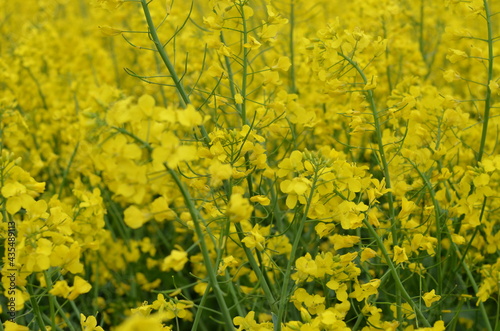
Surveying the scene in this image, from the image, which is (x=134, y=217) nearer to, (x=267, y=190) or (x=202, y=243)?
(x=202, y=243)

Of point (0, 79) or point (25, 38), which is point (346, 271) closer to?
point (0, 79)

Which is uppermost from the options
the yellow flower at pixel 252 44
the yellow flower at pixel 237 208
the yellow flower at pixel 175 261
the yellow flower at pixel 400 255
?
the yellow flower at pixel 252 44

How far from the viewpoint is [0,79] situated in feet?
10.6

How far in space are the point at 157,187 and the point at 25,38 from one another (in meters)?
3.06

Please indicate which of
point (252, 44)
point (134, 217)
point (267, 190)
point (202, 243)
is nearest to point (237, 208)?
point (202, 243)

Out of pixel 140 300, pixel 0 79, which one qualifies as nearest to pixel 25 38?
pixel 0 79

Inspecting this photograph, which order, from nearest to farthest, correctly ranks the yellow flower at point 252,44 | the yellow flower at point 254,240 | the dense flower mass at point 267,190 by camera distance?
the dense flower mass at point 267,190
the yellow flower at point 254,240
the yellow flower at point 252,44

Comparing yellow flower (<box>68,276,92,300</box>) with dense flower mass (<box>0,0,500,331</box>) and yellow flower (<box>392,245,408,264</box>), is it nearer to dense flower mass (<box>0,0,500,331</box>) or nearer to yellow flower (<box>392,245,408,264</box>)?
dense flower mass (<box>0,0,500,331</box>)

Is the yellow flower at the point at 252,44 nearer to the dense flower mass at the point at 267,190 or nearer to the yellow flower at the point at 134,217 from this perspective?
the dense flower mass at the point at 267,190

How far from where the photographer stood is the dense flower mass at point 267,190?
1.56m

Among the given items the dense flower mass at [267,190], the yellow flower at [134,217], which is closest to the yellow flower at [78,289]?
the dense flower mass at [267,190]

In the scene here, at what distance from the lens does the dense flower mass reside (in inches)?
61.2

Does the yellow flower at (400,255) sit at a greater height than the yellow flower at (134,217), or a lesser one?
lesser

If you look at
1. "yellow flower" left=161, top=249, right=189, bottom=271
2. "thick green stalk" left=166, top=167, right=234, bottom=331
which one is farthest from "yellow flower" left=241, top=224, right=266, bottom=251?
"yellow flower" left=161, top=249, right=189, bottom=271
